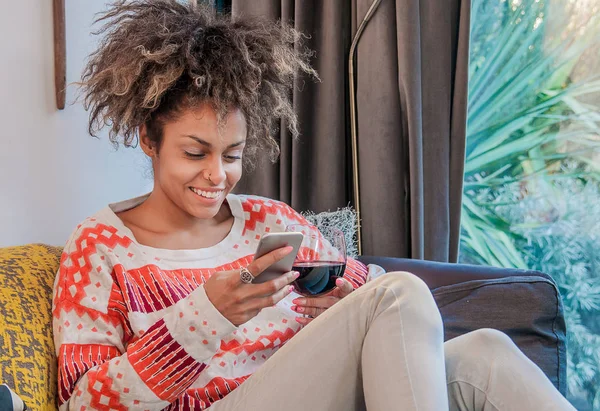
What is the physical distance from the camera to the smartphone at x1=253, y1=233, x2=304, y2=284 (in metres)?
1.04

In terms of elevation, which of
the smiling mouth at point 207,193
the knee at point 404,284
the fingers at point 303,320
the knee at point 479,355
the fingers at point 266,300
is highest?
the smiling mouth at point 207,193

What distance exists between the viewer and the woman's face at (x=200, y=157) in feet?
4.32

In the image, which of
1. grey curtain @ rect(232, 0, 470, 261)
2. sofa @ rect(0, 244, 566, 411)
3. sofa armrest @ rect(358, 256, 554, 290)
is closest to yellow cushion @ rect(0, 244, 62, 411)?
sofa @ rect(0, 244, 566, 411)

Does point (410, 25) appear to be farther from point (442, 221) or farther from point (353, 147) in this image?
point (442, 221)

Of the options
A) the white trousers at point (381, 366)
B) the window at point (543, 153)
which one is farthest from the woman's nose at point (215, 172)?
the window at point (543, 153)

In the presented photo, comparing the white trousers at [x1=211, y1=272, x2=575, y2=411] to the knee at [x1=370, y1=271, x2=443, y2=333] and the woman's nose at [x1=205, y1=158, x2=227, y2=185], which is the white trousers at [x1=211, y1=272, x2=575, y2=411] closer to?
the knee at [x1=370, y1=271, x2=443, y2=333]

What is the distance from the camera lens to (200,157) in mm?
1327

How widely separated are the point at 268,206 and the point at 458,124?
25.4 inches

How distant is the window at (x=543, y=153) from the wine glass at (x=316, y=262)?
109 cm

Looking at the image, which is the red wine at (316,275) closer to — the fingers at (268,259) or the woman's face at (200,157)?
the fingers at (268,259)

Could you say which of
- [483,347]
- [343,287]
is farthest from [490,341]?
[343,287]

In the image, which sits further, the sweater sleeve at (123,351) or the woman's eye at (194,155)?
the woman's eye at (194,155)

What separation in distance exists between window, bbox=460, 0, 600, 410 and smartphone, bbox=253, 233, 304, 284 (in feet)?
4.01

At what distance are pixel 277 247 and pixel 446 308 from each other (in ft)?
1.93
